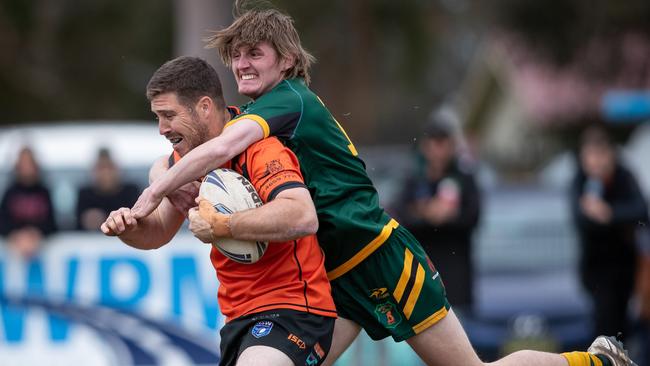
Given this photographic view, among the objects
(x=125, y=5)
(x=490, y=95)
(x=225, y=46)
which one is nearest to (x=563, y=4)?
(x=125, y=5)

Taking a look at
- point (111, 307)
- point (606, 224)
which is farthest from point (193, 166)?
point (606, 224)

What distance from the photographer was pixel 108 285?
994cm

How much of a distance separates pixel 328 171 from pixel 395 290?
2.16ft

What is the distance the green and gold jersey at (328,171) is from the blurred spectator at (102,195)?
472cm

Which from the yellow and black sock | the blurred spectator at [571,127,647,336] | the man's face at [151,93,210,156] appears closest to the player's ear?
the man's face at [151,93,210,156]

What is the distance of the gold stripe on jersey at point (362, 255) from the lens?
5.64m

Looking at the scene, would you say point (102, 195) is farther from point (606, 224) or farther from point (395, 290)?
point (395, 290)

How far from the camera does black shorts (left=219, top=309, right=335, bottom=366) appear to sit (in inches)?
208

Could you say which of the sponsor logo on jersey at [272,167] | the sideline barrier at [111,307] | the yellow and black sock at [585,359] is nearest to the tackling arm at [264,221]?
the sponsor logo on jersey at [272,167]

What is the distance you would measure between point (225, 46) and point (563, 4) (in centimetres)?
→ 2116

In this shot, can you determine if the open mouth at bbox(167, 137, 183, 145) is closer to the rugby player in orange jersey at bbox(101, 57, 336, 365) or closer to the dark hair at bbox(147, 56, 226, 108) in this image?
the rugby player in orange jersey at bbox(101, 57, 336, 365)

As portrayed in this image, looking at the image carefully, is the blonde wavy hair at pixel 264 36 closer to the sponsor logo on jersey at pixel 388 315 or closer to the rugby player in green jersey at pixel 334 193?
the rugby player in green jersey at pixel 334 193

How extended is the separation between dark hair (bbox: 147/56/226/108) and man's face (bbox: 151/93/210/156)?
3 cm

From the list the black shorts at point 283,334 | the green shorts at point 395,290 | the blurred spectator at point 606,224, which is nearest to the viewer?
the black shorts at point 283,334
